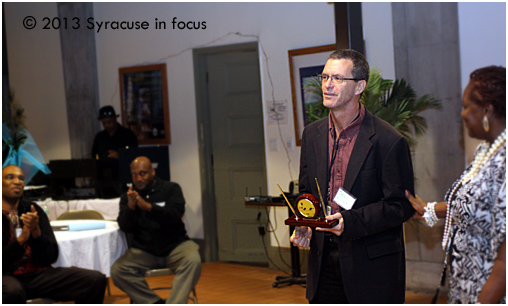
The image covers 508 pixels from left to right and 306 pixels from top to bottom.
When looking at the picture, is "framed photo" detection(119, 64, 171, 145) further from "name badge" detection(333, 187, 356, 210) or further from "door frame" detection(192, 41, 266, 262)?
"name badge" detection(333, 187, 356, 210)

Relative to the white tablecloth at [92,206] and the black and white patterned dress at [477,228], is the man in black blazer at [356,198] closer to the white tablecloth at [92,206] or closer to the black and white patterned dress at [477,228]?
the black and white patterned dress at [477,228]

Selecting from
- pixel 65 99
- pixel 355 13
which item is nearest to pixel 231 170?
pixel 65 99

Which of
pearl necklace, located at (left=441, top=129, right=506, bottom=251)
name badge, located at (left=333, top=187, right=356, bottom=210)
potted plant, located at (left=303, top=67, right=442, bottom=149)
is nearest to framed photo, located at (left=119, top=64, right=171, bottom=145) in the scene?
potted plant, located at (left=303, top=67, right=442, bottom=149)

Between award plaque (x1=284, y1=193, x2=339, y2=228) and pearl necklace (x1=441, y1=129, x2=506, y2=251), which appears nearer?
pearl necklace (x1=441, y1=129, x2=506, y2=251)

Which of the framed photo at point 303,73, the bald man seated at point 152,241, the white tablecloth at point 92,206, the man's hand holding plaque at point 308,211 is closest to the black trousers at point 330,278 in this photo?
the man's hand holding plaque at point 308,211

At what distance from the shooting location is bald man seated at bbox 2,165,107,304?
156 inches

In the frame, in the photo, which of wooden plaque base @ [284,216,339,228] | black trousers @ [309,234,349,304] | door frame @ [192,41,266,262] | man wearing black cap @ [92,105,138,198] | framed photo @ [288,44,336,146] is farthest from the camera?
door frame @ [192,41,266,262]

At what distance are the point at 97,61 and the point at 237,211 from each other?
2.86m

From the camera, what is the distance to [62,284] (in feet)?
13.4

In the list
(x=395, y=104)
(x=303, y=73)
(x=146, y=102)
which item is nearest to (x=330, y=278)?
(x=395, y=104)

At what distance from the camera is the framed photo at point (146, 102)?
7094 mm

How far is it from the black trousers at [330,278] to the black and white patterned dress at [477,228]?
1.96 ft

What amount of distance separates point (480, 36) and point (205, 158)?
3.54 meters

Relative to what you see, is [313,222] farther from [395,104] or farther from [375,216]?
[395,104]
